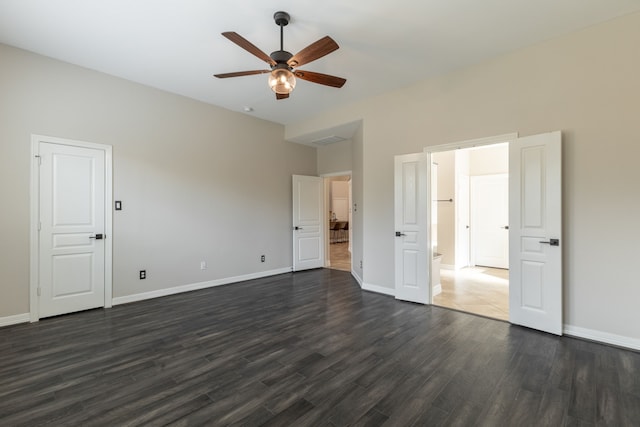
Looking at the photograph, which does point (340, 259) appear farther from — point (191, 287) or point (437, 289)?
point (191, 287)

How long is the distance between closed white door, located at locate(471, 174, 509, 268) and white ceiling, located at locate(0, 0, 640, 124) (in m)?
3.83

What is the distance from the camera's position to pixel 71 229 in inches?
151

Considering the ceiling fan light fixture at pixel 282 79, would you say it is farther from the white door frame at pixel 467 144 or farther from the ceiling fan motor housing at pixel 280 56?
the white door frame at pixel 467 144

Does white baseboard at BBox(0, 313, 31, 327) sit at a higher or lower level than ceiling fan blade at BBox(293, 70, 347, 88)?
lower

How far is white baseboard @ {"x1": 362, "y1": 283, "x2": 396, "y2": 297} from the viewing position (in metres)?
4.57

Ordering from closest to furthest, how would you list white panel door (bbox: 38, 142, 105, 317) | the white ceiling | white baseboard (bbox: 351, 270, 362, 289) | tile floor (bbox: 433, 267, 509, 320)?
the white ceiling, white panel door (bbox: 38, 142, 105, 317), tile floor (bbox: 433, 267, 509, 320), white baseboard (bbox: 351, 270, 362, 289)

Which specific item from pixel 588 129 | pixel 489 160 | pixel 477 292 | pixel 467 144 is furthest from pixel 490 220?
pixel 588 129

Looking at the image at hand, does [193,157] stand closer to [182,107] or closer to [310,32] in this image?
[182,107]

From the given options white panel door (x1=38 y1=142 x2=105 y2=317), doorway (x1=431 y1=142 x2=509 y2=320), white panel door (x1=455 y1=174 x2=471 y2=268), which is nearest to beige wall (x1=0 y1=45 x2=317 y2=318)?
white panel door (x1=38 y1=142 x2=105 y2=317)

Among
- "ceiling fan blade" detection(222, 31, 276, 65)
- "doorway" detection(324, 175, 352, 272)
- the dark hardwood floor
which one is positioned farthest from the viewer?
"doorway" detection(324, 175, 352, 272)

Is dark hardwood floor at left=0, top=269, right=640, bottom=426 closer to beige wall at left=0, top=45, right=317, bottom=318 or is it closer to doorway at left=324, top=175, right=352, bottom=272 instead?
beige wall at left=0, top=45, right=317, bottom=318

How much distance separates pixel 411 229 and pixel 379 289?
117 cm

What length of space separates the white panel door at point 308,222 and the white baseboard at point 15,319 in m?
4.17

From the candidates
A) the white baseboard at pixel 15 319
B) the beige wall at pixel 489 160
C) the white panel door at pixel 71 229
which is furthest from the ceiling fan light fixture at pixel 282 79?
the beige wall at pixel 489 160
